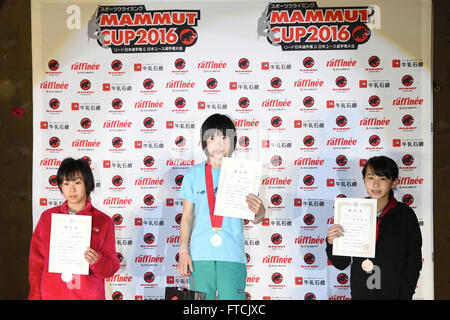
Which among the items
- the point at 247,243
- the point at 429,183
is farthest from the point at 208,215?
the point at 429,183

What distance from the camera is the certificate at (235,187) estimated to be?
3.53 metres

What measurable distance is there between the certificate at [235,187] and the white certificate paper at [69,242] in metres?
1.00

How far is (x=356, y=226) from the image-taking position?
3543 millimetres

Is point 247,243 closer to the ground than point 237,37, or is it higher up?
closer to the ground

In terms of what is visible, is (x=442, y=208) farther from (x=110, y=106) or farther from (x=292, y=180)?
(x=110, y=106)

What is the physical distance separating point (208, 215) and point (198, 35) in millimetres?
1790

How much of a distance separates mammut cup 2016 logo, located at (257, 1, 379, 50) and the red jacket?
90.4 inches

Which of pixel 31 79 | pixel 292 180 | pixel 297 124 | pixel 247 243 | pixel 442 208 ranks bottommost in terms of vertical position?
pixel 247 243

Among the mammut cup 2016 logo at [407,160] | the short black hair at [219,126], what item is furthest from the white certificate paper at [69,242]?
the mammut cup 2016 logo at [407,160]

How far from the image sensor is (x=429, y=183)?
425 centimetres

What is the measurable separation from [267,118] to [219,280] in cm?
161

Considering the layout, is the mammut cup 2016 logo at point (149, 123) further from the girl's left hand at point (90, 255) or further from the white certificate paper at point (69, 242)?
the girl's left hand at point (90, 255)

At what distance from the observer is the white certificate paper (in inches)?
132

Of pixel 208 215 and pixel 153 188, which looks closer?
pixel 208 215
